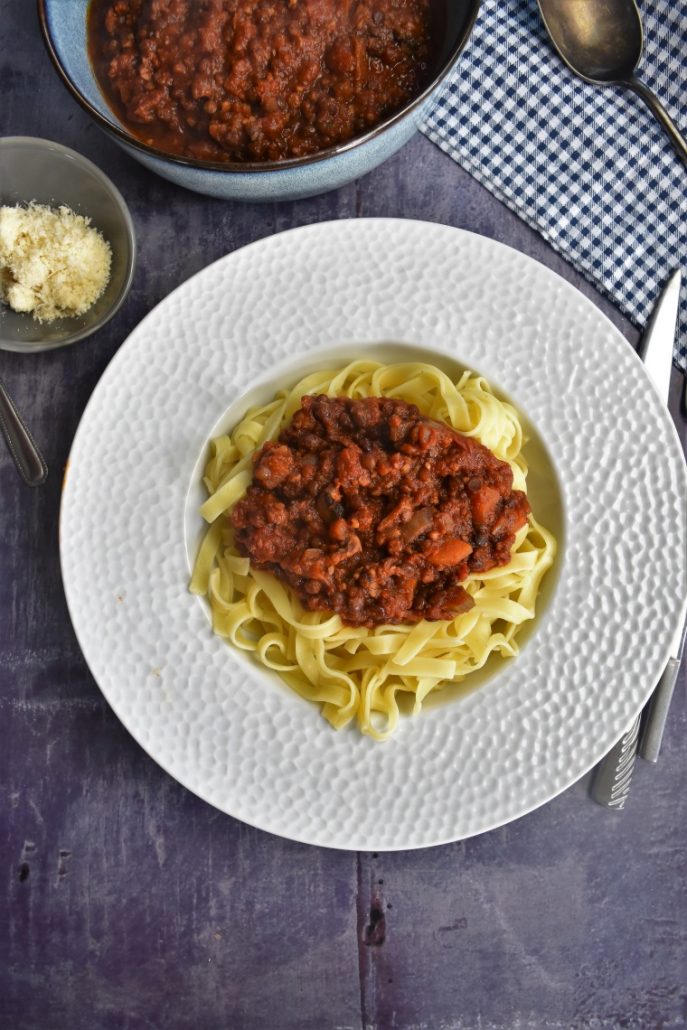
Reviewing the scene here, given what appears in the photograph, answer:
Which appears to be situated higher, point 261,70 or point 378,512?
point 261,70

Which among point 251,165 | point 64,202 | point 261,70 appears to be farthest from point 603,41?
point 64,202

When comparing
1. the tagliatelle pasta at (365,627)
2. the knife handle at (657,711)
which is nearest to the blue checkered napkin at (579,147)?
the tagliatelle pasta at (365,627)

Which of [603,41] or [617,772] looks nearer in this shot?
[617,772]

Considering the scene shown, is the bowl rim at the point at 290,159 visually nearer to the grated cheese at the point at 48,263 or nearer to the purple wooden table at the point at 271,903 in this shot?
the grated cheese at the point at 48,263

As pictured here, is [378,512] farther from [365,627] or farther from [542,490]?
[542,490]

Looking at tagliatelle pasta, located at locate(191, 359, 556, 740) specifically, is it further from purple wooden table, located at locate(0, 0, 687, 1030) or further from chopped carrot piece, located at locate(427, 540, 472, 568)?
purple wooden table, located at locate(0, 0, 687, 1030)

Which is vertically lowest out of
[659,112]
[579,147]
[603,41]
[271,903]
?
[271,903]
